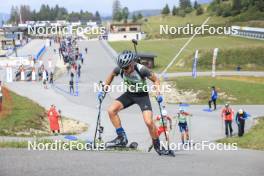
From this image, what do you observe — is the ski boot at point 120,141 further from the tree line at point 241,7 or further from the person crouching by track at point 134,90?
the tree line at point 241,7

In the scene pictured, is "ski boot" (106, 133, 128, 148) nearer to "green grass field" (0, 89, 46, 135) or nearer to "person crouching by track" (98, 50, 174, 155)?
"person crouching by track" (98, 50, 174, 155)

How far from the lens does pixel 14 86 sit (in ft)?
160

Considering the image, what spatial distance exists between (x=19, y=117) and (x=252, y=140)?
1258 centimetres

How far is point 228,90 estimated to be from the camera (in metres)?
43.1

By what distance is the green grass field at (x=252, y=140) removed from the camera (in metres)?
21.5

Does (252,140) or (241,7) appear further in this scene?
(241,7)

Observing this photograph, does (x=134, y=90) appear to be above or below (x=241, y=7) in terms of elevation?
below

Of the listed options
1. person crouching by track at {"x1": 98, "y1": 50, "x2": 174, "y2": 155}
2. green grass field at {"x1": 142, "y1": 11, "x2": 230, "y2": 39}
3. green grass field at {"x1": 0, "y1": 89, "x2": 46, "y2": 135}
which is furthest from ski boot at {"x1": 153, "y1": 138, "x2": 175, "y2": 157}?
green grass field at {"x1": 142, "y1": 11, "x2": 230, "y2": 39}

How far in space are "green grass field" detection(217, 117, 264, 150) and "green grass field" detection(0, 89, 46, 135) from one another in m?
9.77

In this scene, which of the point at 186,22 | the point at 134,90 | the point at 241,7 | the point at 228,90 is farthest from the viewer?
the point at 186,22

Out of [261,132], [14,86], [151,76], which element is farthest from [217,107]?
[151,76]

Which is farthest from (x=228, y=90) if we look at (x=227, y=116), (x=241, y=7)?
(x=241, y=7)

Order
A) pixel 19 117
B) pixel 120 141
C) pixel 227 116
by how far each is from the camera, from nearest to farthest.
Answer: pixel 120 141
pixel 227 116
pixel 19 117

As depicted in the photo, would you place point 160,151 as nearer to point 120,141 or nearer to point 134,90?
point 120,141
